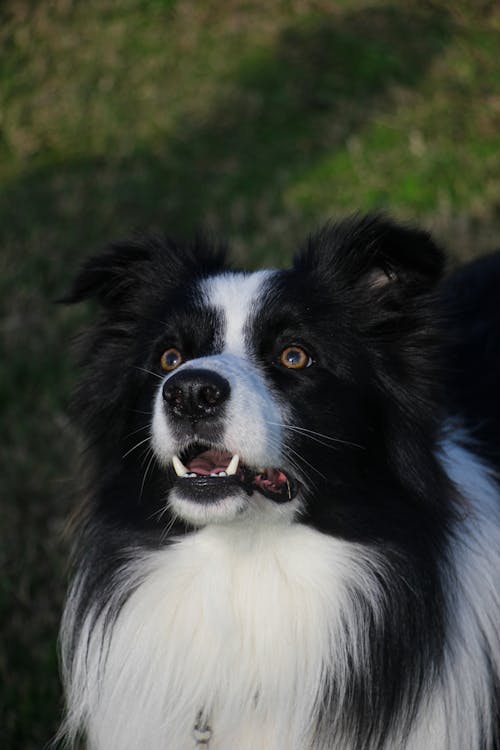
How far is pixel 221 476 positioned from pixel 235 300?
0.56 meters

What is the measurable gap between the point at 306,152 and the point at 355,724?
651 centimetres

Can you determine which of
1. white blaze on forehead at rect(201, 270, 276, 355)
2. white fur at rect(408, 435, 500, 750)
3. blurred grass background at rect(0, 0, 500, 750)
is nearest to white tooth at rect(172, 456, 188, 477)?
white blaze on forehead at rect(201, 270, 276, 355)

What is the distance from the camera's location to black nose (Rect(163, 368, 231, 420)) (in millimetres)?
2625

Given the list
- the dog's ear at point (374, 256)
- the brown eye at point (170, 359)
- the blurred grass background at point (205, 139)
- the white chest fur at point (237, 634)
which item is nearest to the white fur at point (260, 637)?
the white chest fur at point (237, 634)

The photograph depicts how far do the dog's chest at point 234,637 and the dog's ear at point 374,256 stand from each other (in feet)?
2.74

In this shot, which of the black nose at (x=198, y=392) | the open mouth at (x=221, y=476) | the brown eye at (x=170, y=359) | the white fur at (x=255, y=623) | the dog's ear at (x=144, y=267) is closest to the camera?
the black nose at (x=198, y=392)

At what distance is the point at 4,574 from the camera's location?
4.36 m

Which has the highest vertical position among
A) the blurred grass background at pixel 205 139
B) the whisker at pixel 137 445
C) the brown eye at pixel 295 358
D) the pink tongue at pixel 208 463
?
the blurred grass background at pixel 205 139

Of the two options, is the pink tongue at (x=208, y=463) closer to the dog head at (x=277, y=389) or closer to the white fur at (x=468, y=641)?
the dog head at (x=277, y=389)

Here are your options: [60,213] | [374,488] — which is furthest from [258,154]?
[374,488]

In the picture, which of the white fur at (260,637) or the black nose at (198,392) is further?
the white fur at (260,637)

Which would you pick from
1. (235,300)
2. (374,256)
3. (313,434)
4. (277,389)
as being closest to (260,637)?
(313,434)

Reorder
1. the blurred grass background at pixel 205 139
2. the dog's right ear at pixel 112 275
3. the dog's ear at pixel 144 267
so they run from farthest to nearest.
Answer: the blurred grass background at pixel 205 139, the dog's ear at pixel 144 267, the dog's right ear at pixel 112 275

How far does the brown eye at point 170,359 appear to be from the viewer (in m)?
2.99
